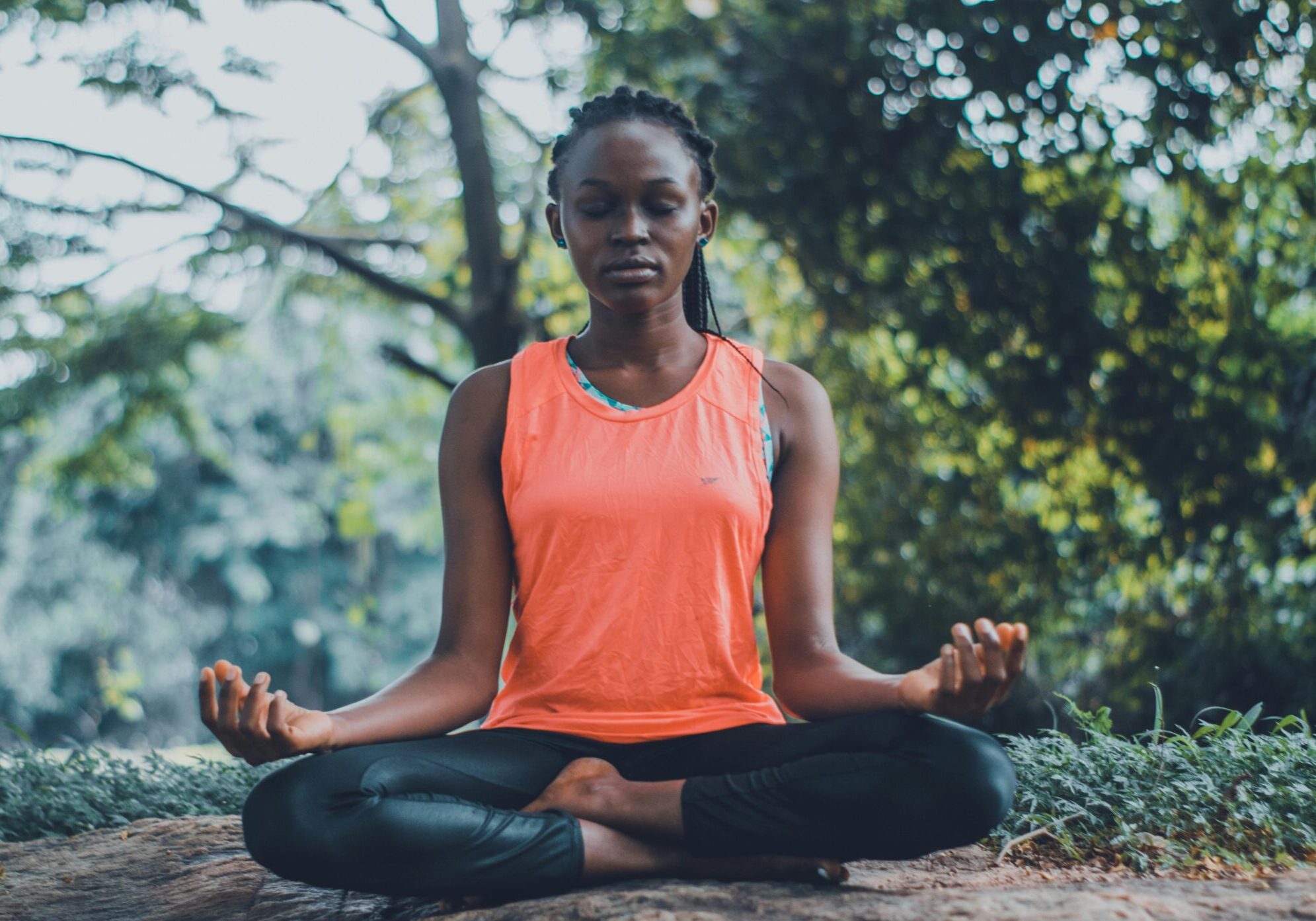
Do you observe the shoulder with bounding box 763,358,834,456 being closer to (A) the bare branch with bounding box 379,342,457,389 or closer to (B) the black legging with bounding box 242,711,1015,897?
(B) the black legging with bounding box 242,711,1015,897

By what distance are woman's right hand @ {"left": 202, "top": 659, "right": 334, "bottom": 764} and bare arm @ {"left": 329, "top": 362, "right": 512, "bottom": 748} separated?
11.7 inches

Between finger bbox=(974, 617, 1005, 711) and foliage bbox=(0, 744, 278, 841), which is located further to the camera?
foliage bbox=(0, 744, 278, 841)

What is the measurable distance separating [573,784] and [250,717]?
0.59m

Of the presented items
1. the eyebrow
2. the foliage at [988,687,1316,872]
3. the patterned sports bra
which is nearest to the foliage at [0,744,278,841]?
the patterned sports bra

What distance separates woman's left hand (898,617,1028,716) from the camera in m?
1.76

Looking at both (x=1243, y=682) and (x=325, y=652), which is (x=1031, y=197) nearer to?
(x=1243, y=682)

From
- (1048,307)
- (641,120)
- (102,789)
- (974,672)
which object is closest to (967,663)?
(974,672)

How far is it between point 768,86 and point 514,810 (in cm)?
380

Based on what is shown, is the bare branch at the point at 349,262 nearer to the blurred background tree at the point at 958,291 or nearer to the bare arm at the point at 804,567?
the blurred background tree at the point at 958,291

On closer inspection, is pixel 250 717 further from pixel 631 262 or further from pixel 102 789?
pixel 102 789

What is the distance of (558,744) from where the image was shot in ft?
7.45

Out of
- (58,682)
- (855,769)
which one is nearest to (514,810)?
(855,769)

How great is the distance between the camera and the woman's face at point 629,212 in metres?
2.39

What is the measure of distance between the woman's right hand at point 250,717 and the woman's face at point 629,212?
1.00 meters
